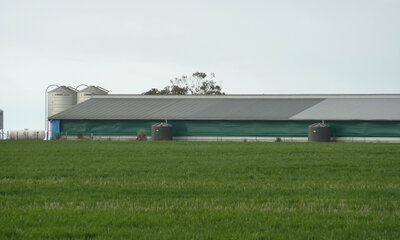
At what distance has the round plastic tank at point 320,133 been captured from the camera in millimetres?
61119

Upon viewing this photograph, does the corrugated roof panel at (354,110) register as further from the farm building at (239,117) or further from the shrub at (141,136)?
the shrub at (141,136)

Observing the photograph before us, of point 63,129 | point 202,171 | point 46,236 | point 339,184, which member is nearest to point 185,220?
point 46,236

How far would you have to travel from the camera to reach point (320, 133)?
201ft

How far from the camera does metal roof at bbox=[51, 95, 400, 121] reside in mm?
65062

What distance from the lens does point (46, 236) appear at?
10.0 m

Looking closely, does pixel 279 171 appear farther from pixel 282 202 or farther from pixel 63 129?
pixel 63 129

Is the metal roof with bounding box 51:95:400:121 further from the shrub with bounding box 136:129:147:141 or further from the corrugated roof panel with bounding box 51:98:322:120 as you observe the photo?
the shrub with bounding box 136:129:147:141

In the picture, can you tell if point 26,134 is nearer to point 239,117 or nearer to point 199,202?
point 239,117

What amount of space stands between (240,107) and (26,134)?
2539cm

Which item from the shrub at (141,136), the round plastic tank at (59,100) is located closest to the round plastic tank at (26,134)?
the round plastic tank at (59,100)

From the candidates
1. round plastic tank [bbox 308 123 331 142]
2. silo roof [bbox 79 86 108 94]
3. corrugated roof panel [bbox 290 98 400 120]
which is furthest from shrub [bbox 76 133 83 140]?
round plastic tank [bbox 308 123 331 142]

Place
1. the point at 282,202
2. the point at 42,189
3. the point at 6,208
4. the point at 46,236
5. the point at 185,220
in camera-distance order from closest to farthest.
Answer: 1. the point at 46,236
2. the point at 185,220
3. the point at 6,208
4. the point at 282,202
5. the point at 42,189

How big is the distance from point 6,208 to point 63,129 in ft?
194

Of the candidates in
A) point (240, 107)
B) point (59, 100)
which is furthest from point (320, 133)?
point (59, 100)
